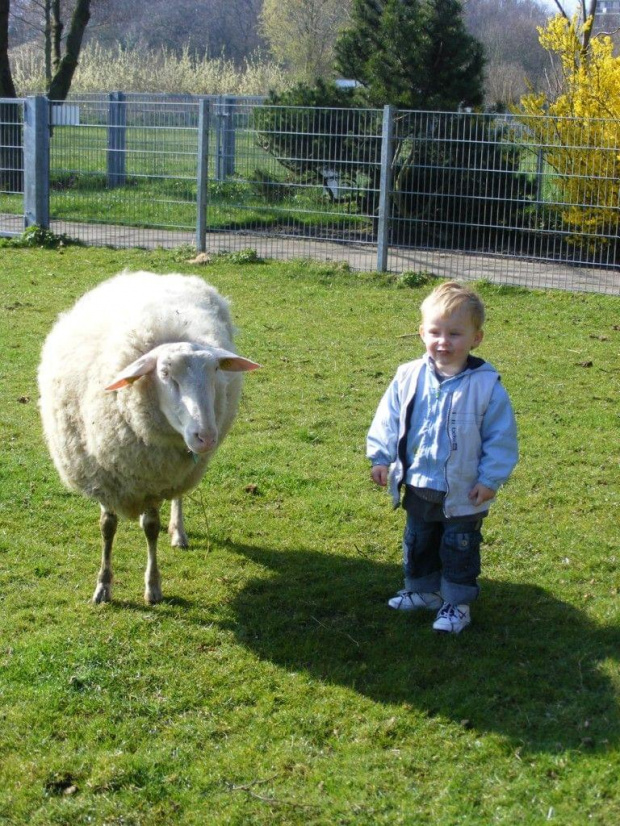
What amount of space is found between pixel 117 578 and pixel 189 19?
70.4 meters

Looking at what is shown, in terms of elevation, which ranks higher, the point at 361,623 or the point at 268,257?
the point at 268,257

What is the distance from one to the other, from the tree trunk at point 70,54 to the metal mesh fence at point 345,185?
575 cm

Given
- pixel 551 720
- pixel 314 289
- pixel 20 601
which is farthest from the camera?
pixel 314 289

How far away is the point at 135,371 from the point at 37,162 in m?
11.7

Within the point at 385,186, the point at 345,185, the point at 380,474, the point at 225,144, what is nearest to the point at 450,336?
the point at 380,474

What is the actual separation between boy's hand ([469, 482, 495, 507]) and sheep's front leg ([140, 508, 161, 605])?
1.53 m

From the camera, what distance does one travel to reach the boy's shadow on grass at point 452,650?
140 inches

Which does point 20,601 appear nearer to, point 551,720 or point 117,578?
point 117,578

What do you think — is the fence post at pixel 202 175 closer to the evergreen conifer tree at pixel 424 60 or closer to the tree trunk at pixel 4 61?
the evergreen conifer tree at pixel 424 60

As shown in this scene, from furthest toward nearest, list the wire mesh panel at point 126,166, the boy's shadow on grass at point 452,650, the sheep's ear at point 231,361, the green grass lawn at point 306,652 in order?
the wire mesh panel at point 126,166, the sheep's ear at point 231,361, the boy's shadow on grass at point 452,650, the green grass lawn at point 306,652

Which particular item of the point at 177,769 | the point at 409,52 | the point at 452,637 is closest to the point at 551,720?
the point at 452,637

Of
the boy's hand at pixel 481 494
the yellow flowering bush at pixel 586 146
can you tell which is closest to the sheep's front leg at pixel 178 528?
the boy's hand at pixel 481 494

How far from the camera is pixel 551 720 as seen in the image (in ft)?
11.5

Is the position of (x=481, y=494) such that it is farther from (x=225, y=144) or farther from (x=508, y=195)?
(x=225, y=144)
